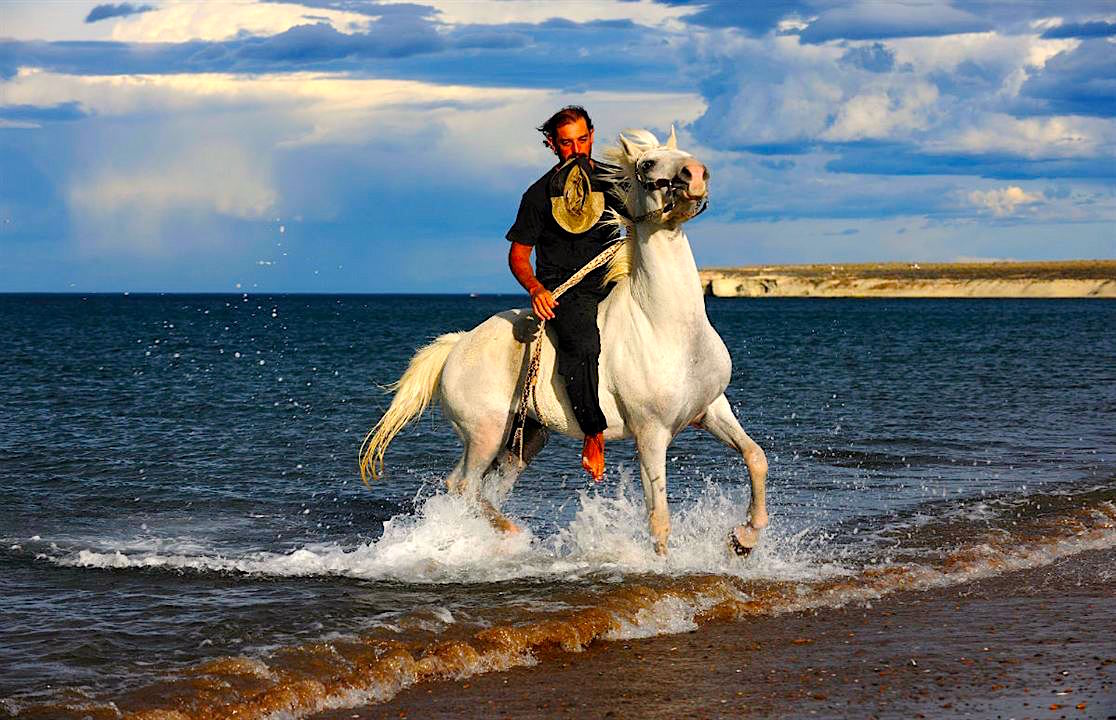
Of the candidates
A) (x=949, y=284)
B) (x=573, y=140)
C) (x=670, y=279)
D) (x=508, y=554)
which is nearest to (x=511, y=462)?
(x=508, y=554)

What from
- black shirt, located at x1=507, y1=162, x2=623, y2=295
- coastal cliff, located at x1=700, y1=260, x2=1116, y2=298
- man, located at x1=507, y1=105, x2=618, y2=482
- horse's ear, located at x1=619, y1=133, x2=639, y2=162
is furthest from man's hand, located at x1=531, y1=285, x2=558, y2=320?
coastal cliff, located at x1=700, y1=260, x2=1116, y2=298

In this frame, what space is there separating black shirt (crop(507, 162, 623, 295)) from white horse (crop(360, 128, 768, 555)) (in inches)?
9.3

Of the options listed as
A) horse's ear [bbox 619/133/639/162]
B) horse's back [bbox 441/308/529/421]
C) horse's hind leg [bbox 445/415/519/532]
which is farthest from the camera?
horse's hind leg [bbox 445/415/519/532]

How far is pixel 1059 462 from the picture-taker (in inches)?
627

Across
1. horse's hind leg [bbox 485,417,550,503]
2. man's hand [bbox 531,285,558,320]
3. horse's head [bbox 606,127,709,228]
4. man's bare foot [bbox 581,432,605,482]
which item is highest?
horse's head [bbox 606,127,709,228]

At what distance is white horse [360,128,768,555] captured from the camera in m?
8.08

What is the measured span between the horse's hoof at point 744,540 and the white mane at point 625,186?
205cm

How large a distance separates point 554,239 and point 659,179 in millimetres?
1343

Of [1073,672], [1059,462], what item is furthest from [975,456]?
[1073,672]

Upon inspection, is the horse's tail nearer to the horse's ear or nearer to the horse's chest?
the horse's chest

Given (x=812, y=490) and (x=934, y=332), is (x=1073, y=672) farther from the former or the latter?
(x=934, y=332)

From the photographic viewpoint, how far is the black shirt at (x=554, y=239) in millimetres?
8664

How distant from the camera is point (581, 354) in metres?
8.63

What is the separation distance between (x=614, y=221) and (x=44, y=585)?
508 centimetres
